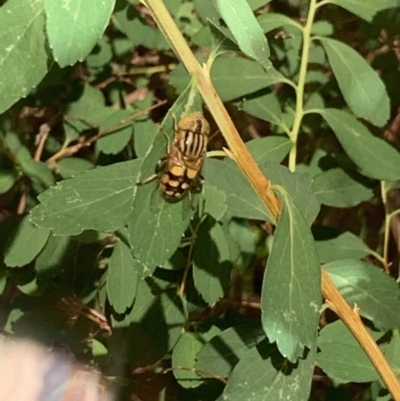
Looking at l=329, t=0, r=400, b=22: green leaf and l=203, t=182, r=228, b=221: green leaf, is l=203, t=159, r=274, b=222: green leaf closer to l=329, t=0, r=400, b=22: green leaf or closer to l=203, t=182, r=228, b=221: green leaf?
l=203, t=182, r=228, b=221: green leaf

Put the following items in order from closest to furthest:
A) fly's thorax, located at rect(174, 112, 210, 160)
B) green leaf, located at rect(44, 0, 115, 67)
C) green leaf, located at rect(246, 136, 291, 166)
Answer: green leaf, located at rect(44, 0, 115, 67) → fly's thorax, located at rect(174, 112, 210, 160) → green leaf, located at rect(246, 136, 291, 166)

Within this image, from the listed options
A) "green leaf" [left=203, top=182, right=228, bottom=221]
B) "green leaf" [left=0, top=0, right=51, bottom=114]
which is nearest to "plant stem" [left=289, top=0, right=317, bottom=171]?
"green leaf" [left=203, top=182, right=228, bottom=221]

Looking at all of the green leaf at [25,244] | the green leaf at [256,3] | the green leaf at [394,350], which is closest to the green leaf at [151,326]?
the green leaf at [25,244]

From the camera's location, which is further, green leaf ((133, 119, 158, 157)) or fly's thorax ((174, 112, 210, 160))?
green leaf ((133, 119, 158, 157))

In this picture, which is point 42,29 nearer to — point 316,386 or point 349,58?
point 349,58

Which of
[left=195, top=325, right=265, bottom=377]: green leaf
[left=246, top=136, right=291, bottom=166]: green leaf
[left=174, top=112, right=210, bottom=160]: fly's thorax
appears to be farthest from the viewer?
[left=246, top=136, right=291, bottom=166]: green leaf

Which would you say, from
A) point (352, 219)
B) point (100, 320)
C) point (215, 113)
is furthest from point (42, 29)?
point (352, 219)

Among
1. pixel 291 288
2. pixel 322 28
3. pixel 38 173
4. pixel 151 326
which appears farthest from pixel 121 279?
pixel 322 28

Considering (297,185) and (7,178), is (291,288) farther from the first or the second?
(7,178)
